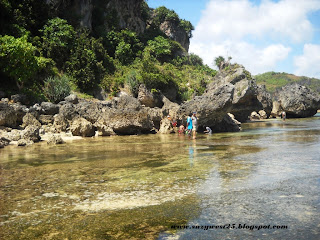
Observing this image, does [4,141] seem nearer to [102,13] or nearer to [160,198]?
[160,198]

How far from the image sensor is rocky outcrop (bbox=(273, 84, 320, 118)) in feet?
122

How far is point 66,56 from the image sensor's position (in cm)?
2975

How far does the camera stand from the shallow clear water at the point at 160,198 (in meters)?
3.79

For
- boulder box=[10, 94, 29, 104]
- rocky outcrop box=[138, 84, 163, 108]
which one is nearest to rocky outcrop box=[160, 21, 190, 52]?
A: rocky outcrop box=[138, 84, 163, 108]

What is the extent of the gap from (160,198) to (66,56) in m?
27.4

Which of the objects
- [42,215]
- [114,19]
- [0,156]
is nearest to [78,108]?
[0,156]

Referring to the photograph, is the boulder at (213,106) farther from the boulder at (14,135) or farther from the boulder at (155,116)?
the boulder at (14,135)

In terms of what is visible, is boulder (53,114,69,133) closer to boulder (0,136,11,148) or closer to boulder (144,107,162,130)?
boulder (0,136,11,148)

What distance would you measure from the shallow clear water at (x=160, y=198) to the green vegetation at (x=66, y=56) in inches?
597

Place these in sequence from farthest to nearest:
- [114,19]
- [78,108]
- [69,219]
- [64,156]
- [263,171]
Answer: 1. [114,19]
2. [78,108]
3. [64,156]
4. [263,171]
5. [69,219]

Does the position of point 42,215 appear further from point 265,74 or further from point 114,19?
point 265,74

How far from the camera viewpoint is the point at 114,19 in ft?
136

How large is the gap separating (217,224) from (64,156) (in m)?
7.39

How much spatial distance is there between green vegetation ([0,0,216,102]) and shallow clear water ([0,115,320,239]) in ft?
49.8
